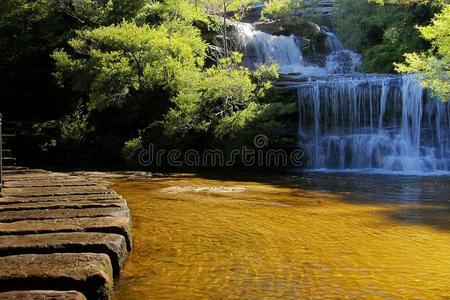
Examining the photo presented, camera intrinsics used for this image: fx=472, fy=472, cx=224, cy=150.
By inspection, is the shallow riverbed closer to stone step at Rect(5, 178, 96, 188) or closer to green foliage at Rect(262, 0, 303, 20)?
stone step at Rect(5, 178, 96, 188)

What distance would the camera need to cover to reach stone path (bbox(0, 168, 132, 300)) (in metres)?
2.69

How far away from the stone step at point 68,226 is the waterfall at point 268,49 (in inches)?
881

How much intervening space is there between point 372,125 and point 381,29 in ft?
36.7

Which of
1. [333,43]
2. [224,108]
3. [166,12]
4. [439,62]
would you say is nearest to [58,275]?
[439,62]

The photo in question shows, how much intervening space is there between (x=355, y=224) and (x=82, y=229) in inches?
144

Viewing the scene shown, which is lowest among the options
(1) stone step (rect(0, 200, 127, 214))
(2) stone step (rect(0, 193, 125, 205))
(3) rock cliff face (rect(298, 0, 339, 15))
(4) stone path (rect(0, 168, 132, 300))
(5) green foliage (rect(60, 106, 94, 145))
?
(4) stone path (rect(0, 168, 132, 300))

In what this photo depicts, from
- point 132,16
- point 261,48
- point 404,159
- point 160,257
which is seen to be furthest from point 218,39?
point 160,257

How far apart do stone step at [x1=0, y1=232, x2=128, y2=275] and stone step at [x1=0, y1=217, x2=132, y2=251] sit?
13 centimetres

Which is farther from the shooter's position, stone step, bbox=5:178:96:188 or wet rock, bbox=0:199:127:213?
stone step, bbox=5:178:96:188

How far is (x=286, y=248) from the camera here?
4.70 m

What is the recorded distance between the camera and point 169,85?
17828mm

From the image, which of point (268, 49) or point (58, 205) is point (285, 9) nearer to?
point (268, 49)

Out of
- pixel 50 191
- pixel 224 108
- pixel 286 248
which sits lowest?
pixel 286 248

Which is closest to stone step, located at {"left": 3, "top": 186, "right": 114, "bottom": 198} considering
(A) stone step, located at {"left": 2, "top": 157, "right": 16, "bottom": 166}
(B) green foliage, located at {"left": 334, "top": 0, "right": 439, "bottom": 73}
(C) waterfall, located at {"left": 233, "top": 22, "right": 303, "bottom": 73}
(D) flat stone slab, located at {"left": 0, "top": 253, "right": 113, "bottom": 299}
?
(D) flat stone slab, located at {"left": 0, "top": 253, "right": 113, "bottom": 299}
